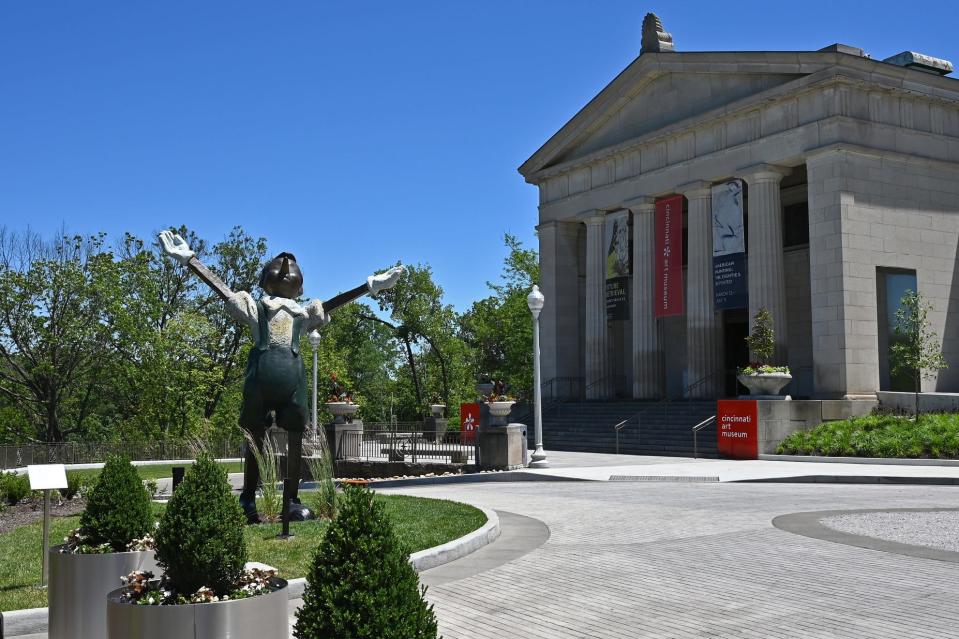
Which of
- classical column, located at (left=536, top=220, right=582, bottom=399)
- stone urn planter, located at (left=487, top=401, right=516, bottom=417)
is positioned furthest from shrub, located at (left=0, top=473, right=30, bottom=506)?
classical column, located at (left=536, top=220, right=582, bottom=399)

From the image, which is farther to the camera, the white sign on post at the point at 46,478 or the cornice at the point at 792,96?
the cornice at the point at 792,96

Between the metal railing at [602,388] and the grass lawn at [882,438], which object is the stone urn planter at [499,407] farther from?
the metal railing at [602,388]

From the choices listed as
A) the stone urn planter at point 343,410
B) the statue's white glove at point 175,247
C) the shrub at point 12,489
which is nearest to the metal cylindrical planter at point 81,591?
the statue's white glove at point 175,247

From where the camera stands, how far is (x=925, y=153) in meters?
35.7

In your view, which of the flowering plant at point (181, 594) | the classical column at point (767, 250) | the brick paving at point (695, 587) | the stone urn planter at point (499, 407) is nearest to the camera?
the flowering plant at point (181, 594)

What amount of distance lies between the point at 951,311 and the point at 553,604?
33.6 meters

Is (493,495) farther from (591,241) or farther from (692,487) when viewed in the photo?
(591,241)

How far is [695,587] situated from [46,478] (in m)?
6.22

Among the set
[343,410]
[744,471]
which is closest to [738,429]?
[744,471]

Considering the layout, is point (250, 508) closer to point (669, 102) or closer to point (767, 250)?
point (767, 250)

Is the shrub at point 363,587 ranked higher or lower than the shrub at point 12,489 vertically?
higher

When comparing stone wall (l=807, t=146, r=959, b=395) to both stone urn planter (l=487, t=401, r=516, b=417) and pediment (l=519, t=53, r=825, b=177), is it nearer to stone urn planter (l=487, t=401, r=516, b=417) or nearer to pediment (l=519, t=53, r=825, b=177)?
pediment (l=519, t=53, r=825, b=177)

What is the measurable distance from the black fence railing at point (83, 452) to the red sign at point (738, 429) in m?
18.5

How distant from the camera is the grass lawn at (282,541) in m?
8.91
